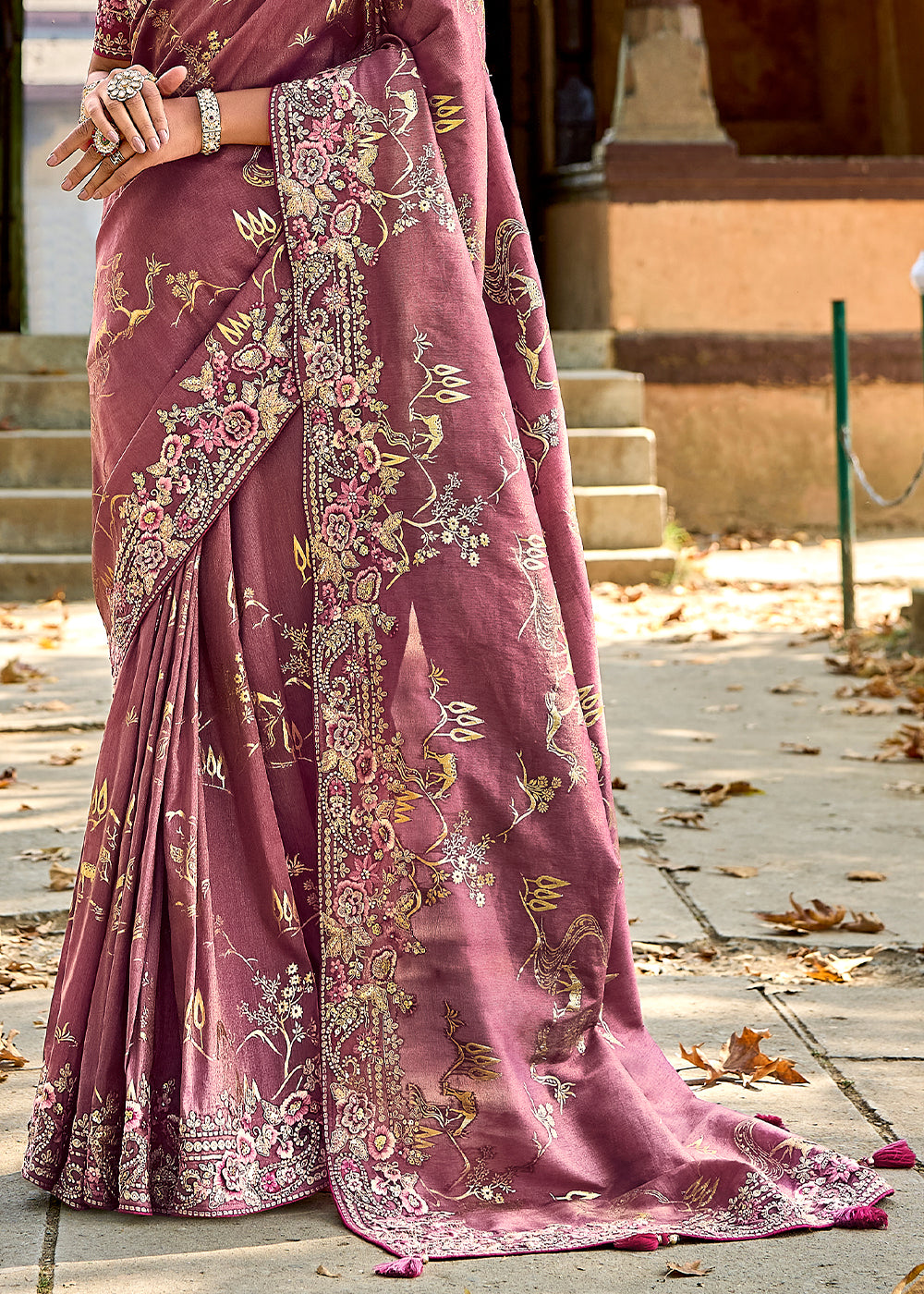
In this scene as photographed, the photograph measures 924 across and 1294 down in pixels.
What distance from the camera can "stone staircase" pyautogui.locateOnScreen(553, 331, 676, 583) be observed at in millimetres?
8023

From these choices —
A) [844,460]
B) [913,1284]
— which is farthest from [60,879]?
[844,460]

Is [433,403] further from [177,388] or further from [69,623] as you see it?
[69,623]

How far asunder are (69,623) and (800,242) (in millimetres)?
5118

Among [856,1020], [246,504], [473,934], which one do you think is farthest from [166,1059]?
[856,1020]

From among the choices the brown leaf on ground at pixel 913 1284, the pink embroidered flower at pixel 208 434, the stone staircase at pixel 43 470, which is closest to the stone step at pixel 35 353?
A: the stone staircase at pixel 43 470

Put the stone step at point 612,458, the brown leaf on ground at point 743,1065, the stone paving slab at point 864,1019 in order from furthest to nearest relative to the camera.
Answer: the stone step at point 612,458
the stone paving slab at point 864,1019
the brown leaf on ground at point 743,1065

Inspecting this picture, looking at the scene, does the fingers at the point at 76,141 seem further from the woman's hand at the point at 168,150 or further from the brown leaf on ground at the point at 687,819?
the brown leaf on ground at the point at 687,819

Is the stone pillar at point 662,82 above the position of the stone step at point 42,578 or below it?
above

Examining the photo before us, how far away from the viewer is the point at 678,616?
7121mm

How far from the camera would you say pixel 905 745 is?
4.70m

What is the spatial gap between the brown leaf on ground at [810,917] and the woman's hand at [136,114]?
193 centimetres

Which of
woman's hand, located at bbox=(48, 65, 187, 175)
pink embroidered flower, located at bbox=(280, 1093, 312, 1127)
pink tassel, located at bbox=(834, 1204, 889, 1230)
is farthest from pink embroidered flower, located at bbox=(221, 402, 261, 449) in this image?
pink tassel, located at bbox=(834, 1204, 889, 1230)

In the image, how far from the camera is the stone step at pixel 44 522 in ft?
25.8

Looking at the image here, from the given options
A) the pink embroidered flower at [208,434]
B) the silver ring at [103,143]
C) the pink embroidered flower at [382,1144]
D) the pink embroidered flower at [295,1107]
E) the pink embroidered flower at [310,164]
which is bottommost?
the pink embroidered flower at [382,1144]
